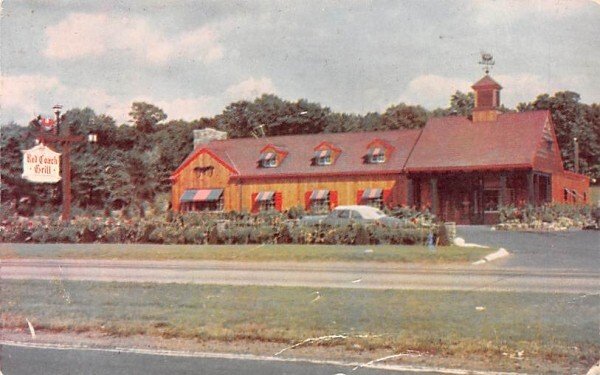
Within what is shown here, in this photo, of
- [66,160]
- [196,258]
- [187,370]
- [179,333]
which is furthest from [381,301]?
[196,258]

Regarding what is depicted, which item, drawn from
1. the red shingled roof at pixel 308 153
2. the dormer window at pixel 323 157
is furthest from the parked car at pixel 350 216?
the dormer window at pixel 323 157

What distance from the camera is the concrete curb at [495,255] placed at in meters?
15.1

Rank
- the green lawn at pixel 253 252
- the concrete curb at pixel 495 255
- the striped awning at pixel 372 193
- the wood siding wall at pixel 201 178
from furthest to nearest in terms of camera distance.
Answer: the striped awning at pixel 372 193 < the green lawn at pixel 253 252 < the concrete curb at pixel 495 255 < the wood siding wall at pixel 201 178

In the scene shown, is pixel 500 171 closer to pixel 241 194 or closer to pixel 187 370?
pixel 241 194

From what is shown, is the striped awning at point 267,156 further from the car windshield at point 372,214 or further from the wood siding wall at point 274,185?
the car windshield at point 372,214

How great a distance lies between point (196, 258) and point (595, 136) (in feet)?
36.0

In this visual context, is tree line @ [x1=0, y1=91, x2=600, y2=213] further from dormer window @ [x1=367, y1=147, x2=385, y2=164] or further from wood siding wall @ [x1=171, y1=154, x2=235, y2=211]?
dormer window @ [x1=367, y1=147, x2=385, y2=164]

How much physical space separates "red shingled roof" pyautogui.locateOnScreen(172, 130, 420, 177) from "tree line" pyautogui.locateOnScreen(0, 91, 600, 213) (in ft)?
1.81

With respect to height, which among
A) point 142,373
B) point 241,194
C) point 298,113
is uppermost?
point 298,113

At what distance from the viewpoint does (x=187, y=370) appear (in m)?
6.79

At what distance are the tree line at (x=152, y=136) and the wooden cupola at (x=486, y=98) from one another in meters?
0.21

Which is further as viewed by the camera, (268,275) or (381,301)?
(268,275)

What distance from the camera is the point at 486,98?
10422mm

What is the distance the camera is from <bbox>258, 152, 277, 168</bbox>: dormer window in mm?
13258
